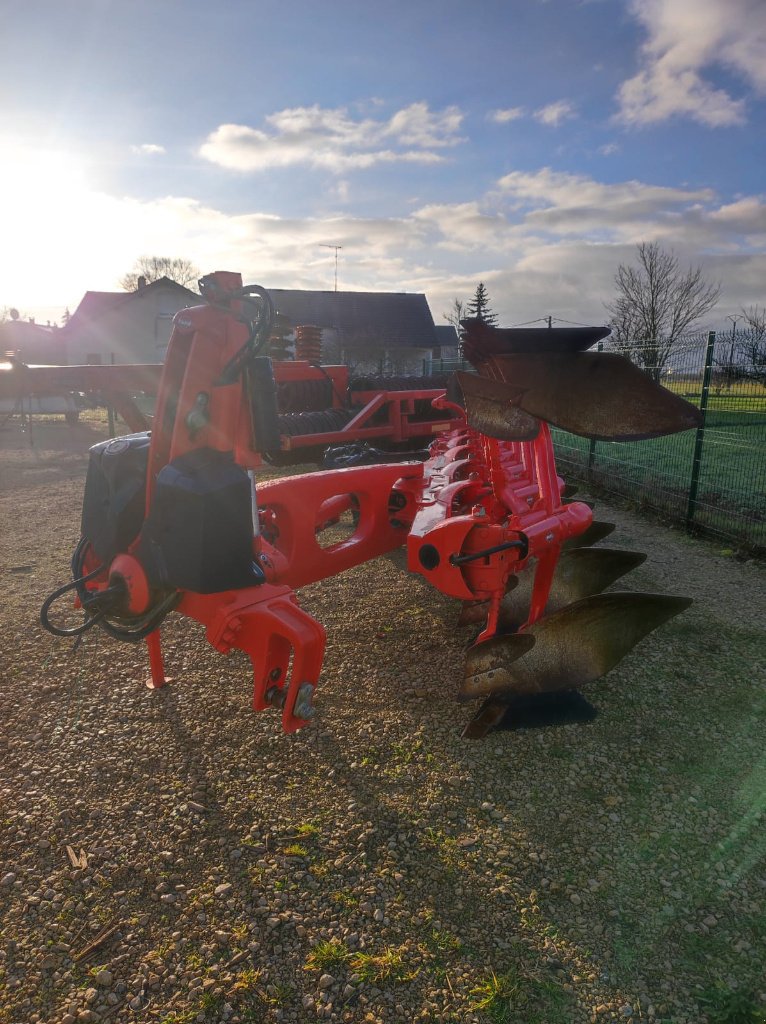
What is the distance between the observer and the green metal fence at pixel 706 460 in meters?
7.34

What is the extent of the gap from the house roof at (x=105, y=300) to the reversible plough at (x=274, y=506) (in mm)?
29773

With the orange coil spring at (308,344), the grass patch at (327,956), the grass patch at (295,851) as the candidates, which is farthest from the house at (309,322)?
the grass patch at (327,956)

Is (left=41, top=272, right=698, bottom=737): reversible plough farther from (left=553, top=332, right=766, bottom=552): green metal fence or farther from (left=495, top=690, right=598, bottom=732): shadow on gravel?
(left=553, top=332, right=766, bottom=552): green metal fence

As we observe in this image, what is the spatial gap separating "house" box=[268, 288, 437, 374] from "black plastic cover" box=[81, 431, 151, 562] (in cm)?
3022

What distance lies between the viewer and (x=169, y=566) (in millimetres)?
2832

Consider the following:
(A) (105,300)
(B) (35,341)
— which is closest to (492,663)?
(A) (105,300)

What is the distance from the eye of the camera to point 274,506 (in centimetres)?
363

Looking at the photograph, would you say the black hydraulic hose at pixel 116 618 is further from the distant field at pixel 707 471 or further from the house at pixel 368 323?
the house at pixel 368 323

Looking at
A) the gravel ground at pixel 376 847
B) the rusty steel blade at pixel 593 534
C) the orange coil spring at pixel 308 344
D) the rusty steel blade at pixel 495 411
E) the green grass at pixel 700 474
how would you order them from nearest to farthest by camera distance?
the gravel ground at pixel 376 847, the rusty steel blade at pixel 495 411, the rusty steel blade at pixel 593 534, the green grass at pixel 700 474, the orange coil spring at pixel 308 344

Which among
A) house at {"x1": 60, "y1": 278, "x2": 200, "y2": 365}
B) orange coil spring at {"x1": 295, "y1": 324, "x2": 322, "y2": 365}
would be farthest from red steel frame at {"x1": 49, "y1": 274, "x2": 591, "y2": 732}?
house at {"x1": 60, "y1": 278, "x2": 200, "y2": 365}

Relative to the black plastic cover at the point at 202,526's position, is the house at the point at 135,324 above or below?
above

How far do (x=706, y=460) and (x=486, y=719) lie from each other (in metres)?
6.65

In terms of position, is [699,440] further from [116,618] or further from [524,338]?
[116,618]

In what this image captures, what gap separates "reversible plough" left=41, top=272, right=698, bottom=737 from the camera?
2.74 meters
